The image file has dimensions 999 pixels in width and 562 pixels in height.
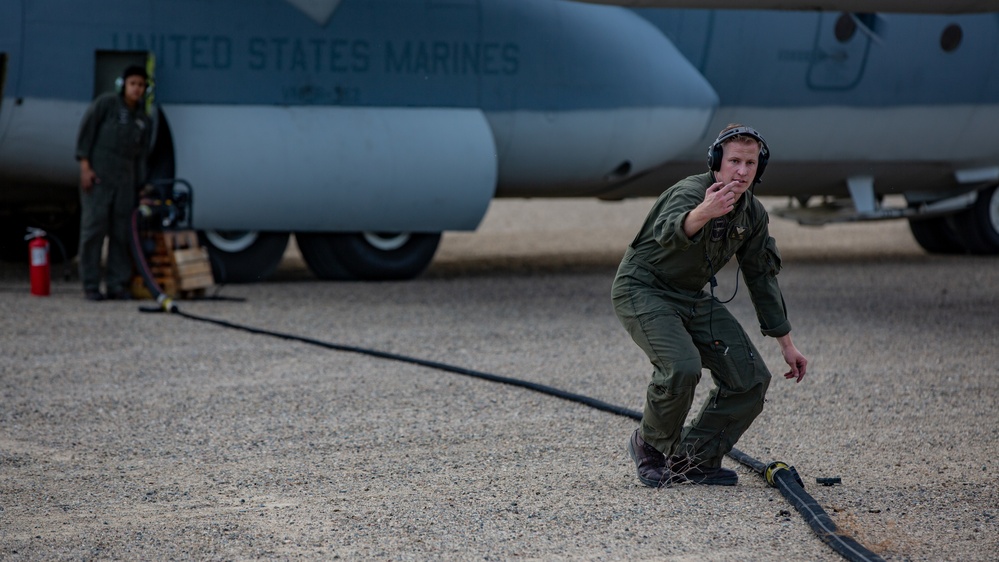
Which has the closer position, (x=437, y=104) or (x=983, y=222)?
(x=437, y=104)

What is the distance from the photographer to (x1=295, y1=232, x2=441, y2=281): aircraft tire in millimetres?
11992

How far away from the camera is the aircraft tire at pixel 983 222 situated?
15.2 meters

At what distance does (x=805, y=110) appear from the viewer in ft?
41.9

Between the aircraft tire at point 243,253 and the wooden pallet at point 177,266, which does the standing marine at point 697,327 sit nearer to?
the wooden pallet at point 177,266

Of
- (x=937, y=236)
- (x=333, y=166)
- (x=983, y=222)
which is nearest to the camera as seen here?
(x=333, y=166)

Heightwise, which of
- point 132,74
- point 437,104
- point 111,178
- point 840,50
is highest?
point 840,50

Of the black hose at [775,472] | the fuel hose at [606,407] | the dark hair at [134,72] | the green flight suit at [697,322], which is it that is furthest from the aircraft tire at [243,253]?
the green flight suit at [697,322]

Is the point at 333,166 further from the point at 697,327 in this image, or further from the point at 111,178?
the point at 697,327

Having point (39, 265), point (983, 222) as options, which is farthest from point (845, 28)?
point (39, 265)

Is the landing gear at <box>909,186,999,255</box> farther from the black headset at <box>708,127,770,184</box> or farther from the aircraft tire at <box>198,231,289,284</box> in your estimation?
the black headset at <box>708,127,770,184</box>

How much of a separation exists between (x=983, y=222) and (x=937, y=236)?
801 millimetres

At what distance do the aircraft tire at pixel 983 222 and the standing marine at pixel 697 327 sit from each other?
1141 centimetres

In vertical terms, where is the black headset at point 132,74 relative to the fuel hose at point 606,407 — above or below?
above

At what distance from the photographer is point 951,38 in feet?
42.9
